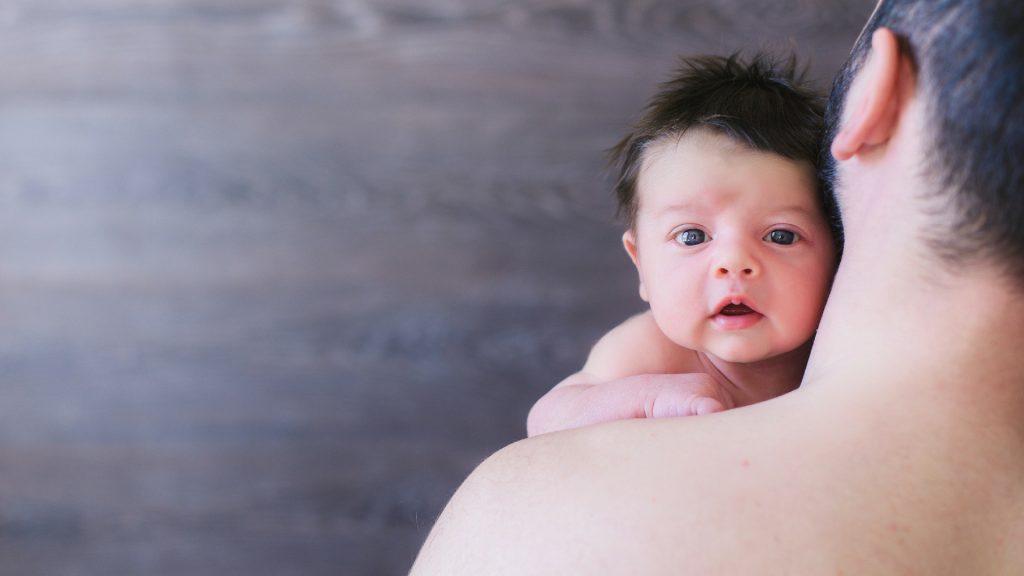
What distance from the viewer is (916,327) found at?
2.04 ft

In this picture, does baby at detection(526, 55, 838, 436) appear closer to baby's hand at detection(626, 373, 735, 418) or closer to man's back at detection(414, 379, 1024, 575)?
baby's hand at detection(626, 373, 735, 418)

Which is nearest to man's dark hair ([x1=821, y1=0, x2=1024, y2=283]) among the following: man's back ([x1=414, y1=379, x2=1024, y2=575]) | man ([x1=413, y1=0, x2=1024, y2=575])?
man ([x1=413, y1=0, x2=1024, y2=575])

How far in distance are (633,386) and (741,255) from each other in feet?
0.48

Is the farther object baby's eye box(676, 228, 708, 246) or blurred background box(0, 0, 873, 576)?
blurred background box(0, 0, 873, 576)

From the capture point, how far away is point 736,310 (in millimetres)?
850

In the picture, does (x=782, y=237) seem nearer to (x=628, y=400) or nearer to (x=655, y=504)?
(x=628, y=400)

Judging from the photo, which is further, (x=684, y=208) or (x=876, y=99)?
(x=684, y=208)

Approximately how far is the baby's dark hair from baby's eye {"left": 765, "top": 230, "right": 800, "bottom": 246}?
0.03 metres

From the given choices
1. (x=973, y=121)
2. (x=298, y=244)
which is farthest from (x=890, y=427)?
(x=298, y=244)

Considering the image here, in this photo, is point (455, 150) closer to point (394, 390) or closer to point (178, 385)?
point (394, 390)

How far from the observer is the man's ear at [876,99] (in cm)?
61

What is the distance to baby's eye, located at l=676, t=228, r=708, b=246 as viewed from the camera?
87 cm

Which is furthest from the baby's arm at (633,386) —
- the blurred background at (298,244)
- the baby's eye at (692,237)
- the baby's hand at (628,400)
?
the blurred background at (298,244)

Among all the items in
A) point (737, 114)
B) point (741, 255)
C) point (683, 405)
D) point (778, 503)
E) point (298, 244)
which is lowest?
point (778, 503)
